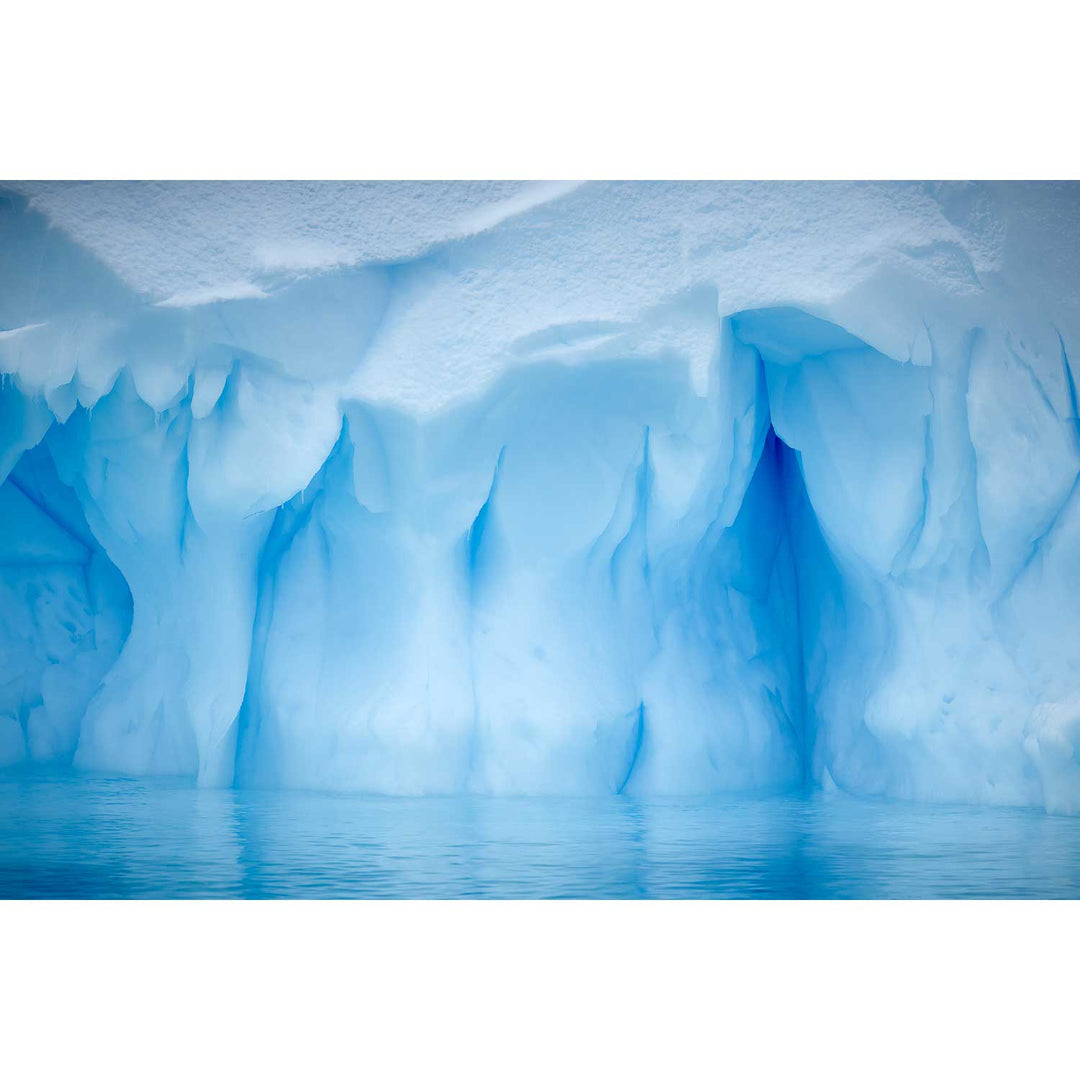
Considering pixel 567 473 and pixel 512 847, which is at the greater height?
pixel 567 473

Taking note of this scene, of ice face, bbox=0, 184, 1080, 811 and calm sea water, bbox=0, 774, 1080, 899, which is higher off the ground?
ice face, bbox=0, 184, 1080, 811

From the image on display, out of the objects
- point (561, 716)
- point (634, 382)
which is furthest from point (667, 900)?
point (634, 382)

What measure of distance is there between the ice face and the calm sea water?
49 centimetres

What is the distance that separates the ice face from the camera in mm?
5941

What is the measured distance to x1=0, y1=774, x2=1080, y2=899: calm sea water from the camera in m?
4.23

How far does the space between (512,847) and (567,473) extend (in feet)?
7.80

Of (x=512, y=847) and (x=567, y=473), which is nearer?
(x=512, y=847)

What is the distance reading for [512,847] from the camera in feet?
16.2

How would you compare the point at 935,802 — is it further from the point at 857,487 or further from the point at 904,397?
the point at 904,397

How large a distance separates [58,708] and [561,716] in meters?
3.21

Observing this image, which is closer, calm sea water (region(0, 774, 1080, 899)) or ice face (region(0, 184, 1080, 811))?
calm sea water (region(0, 774, 1080, 899))

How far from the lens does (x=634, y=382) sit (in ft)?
21.0

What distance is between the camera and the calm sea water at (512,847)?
13.9ft

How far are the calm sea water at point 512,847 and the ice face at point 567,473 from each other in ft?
1.61
